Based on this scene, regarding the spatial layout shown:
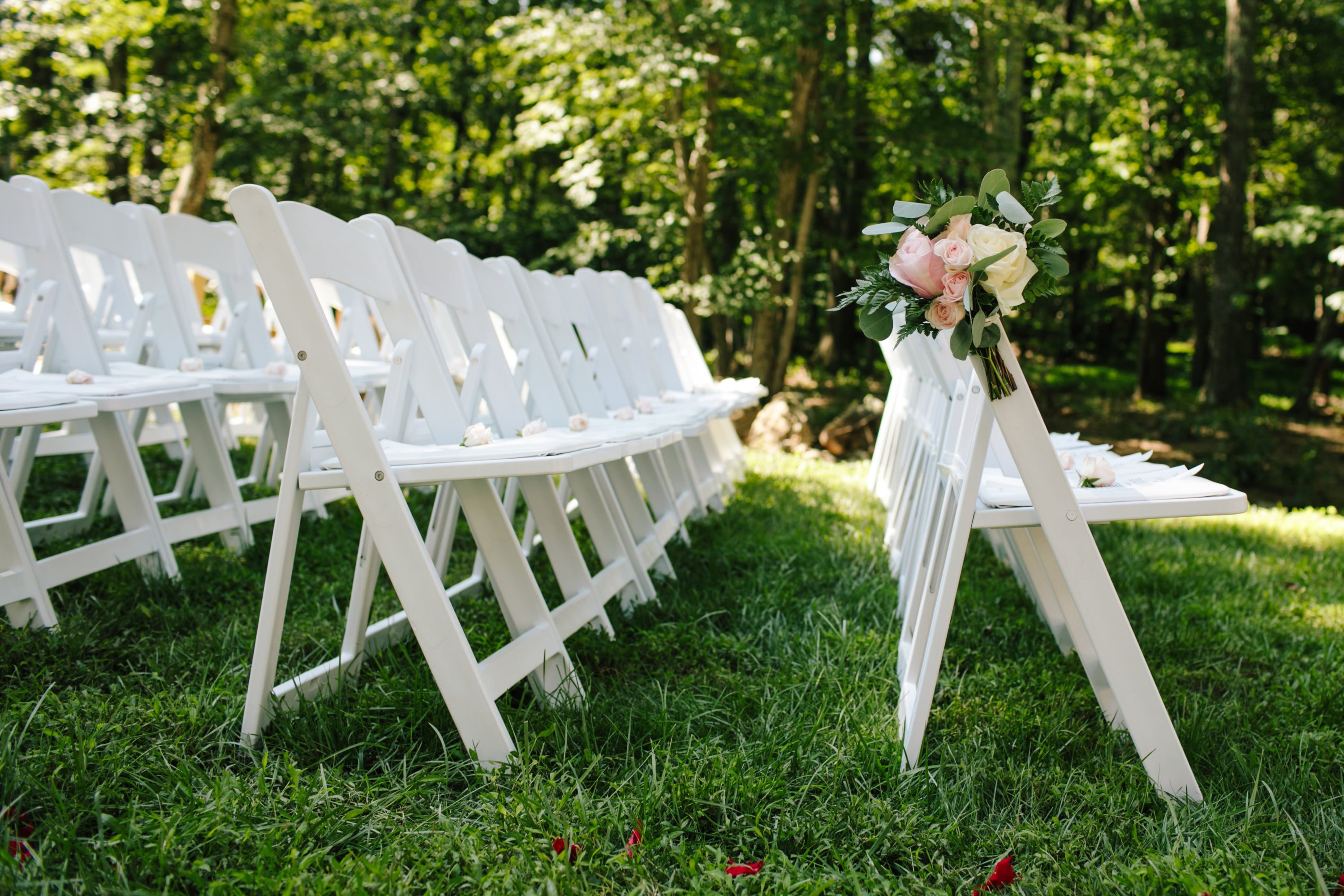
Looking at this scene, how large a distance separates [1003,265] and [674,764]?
1136 millimetres

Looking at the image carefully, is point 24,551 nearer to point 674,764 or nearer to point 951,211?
point 674,764

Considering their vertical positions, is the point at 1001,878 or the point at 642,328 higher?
the point at 642,328

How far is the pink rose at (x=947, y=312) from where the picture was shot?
1.64 metres

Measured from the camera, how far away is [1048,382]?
1324 cm

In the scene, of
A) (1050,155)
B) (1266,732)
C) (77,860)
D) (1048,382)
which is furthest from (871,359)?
(77,860)

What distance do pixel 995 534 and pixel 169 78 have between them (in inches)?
554

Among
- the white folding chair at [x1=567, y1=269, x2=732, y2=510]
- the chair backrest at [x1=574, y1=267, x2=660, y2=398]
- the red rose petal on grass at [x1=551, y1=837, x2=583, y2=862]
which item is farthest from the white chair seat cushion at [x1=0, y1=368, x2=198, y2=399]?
the red rose petal on grass at [x1=551, y1=837, x2=583, y2=862]

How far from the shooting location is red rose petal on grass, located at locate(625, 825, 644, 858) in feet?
4.79

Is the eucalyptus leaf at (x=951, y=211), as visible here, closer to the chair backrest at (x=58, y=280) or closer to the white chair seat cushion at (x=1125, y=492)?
the white chair seat cushion at (x=1125, y=492)

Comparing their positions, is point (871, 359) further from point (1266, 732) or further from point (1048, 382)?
point (1266, 732)

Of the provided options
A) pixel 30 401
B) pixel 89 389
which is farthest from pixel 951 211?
pixel 89 389

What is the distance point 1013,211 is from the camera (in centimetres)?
161

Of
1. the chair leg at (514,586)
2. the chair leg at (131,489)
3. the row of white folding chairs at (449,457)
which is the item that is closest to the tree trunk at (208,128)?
the chair leg at (131,489)

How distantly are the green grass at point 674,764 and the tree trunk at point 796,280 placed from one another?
599 cm
